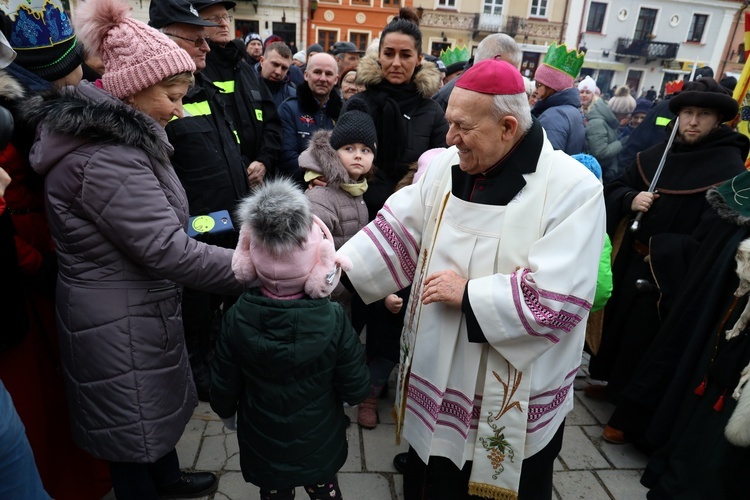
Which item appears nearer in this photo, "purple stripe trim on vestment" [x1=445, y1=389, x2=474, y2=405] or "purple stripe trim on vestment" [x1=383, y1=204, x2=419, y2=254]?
"purple stripe trim on vestment" [x1=445, y1=389, x2=474, y2=405]

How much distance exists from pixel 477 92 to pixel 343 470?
2155 mm

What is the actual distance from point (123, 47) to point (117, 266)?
861mm

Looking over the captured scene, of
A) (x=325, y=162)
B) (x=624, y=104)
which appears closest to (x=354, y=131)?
(x=325, y=162)

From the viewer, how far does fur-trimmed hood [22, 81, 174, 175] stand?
5.31ft

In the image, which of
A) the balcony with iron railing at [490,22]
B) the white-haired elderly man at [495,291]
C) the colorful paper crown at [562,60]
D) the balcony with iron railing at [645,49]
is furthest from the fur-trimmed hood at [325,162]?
the balcony with iron railing at [645,49]

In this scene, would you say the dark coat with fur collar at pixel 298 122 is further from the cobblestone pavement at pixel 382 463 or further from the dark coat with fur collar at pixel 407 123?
the cobblestone pavement at pixel 382 463

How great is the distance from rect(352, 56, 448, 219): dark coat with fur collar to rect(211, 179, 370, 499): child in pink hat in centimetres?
139

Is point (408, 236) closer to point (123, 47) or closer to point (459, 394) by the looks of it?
point (459, 394)

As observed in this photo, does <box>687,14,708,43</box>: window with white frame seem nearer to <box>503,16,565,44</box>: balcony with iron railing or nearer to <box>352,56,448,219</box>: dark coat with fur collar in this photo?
<box>503,16,565,44</box>: balcony with iron railing

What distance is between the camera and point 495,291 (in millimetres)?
1673

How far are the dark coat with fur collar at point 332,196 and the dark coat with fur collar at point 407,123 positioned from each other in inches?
13.8

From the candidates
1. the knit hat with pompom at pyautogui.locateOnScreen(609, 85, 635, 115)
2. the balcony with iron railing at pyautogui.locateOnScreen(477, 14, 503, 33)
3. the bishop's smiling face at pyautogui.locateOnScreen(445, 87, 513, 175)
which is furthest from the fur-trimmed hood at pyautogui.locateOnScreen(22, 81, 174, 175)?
the balcony with iron railing at pyautogui.locateOnScreen(477, 14, 503, 33)

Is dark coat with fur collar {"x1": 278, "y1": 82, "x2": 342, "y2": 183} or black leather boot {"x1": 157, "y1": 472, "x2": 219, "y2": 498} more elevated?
dark coat with fur collar {"x1": 278, "y1": 82, "x2": 342, "y2": 183}

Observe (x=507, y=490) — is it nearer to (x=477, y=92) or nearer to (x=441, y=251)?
(x=441, y=251)
